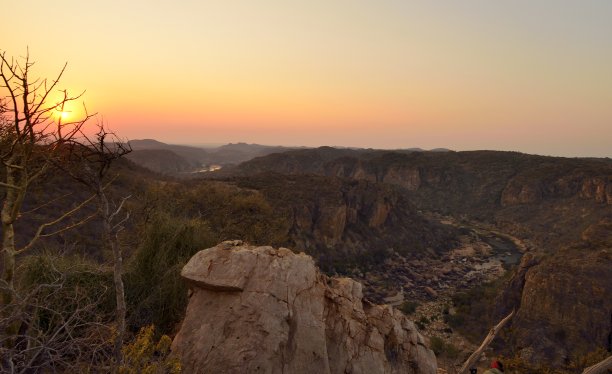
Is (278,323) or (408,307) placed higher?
(278,323)

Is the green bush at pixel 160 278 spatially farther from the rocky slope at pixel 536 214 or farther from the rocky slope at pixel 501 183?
the rocky slope at pixel 501 183

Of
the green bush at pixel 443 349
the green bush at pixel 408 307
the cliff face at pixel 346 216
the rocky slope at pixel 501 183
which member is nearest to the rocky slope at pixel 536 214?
the rocky slope at pixel 501 183

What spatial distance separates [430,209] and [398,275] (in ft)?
167

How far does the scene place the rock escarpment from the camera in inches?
234

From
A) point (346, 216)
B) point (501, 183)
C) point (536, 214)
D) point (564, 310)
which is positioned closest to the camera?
point (564, 310)

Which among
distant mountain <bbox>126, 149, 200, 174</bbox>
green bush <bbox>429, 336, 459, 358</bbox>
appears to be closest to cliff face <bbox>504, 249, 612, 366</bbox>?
green bush <bbox>429, 336, 459, 358</bbox>

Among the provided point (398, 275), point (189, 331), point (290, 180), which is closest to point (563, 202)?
point (398, 275)

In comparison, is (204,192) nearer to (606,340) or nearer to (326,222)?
(326,222)

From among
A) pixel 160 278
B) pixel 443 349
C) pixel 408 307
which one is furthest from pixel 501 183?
pixel 160 278

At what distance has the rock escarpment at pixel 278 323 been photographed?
593 cm

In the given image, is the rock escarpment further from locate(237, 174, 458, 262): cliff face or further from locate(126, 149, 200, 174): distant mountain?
locate(126, 149, 200, 174): distant mountain

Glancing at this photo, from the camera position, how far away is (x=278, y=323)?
20.7ft

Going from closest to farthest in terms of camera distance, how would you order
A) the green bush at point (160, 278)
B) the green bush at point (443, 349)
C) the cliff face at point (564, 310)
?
the green bush at point (160, 278) → the cliff face at point (564, 310) → the green bush at point (443, 349)

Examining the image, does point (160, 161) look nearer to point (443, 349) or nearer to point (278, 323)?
point (443, 349)
